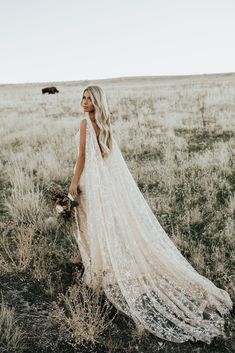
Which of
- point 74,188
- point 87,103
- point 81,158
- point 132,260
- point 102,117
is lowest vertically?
point 132,260

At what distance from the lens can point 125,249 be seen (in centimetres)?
364

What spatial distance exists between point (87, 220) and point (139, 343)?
1217mm

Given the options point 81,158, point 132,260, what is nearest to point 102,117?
point 81,158

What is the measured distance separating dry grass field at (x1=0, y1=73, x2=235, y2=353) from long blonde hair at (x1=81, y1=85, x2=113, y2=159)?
783 mm

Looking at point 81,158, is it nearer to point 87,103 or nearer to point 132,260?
point 87,103

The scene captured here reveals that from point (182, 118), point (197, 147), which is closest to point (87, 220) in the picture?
point (197, 147)

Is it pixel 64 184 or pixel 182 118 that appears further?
pixel 182 118

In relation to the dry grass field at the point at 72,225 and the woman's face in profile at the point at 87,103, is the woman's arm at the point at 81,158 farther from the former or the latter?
the dry grass field at the point at 72,225

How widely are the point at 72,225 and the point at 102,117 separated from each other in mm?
1371

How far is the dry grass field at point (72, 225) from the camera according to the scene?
3031 mm

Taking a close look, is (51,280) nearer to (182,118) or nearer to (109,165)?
(109,165)

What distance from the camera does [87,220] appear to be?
12.2 ft

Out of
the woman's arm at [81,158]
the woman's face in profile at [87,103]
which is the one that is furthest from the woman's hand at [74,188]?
the woman's face in profile at [87,103]

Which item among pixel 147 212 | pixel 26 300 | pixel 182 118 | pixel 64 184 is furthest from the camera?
pixel 182 118
